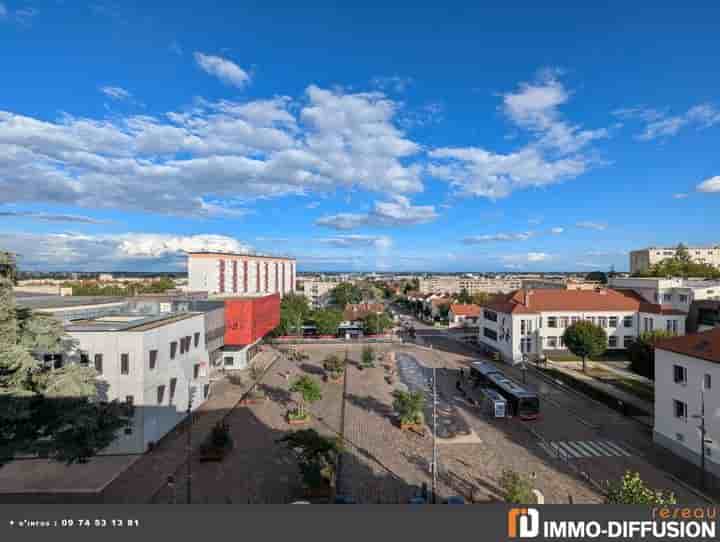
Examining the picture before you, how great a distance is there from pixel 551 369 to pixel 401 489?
2982cm

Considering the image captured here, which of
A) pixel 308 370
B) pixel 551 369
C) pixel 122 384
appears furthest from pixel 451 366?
pixel 122 384

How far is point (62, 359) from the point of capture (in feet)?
66.8

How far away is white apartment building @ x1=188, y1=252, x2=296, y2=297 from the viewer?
3155 inches

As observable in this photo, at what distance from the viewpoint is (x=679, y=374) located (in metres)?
20.2

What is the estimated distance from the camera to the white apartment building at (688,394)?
17984 millimetres

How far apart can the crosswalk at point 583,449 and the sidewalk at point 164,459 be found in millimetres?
20827

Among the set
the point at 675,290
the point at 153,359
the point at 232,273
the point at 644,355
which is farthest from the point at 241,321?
the point at 675,290

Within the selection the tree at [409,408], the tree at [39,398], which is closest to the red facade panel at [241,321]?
the tree at [409,408]

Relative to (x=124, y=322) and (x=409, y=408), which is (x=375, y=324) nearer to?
(x=409, y=408)

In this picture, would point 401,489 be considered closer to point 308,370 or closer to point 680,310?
point 308,370

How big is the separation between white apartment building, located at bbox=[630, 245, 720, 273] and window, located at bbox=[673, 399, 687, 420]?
494ft

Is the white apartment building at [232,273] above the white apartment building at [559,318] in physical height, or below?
above

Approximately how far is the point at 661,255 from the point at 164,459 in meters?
195

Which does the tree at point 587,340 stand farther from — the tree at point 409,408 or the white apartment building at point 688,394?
the tree at point 409,408
